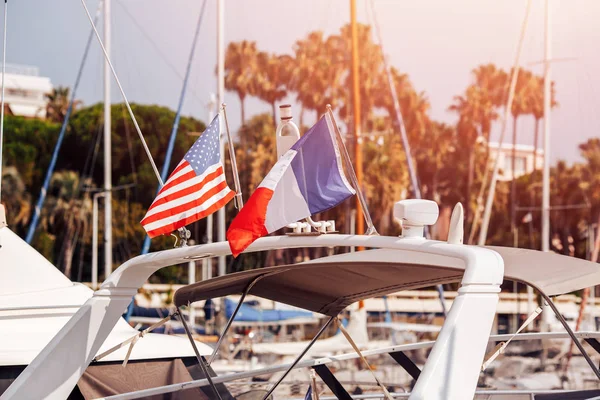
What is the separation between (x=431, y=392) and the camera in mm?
3324

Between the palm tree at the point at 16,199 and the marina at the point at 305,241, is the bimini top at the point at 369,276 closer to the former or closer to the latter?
the marina at the point at 305,241

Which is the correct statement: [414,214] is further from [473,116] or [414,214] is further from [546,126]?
[473,116]

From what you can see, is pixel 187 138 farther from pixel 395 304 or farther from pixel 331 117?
pixel 331 117

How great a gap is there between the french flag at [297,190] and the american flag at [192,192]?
708 mm

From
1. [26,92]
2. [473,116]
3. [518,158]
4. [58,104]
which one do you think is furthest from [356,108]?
[26,92]

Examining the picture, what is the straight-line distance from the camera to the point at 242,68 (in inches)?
1527

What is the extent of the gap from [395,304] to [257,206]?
2797 centimetres

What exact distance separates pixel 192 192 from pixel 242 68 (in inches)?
1361

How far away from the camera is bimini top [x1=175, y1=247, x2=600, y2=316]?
4230 millimetres

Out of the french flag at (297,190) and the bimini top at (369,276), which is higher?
the french flag at (297,190)

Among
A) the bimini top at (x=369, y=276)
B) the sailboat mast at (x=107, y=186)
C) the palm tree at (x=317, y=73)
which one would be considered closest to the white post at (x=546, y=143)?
the sailboat mast at (x=107, y=186)

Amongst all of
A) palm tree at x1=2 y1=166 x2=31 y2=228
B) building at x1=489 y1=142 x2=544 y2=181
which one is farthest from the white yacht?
building at x1=489 y1=142 x2=544 y2=181

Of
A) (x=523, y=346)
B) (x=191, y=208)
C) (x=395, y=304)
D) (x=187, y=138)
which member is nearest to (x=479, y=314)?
(x=191, y=208)

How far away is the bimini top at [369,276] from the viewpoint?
167 inches
